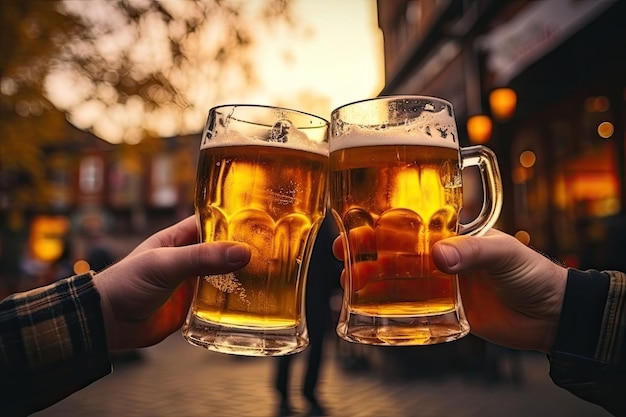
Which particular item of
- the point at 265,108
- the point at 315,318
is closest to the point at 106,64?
the point at 315,318

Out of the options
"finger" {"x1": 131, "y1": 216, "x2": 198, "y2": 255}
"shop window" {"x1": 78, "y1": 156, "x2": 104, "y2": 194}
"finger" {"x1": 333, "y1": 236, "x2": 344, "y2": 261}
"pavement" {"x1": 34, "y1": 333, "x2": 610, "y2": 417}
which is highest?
"shop window" {"x1": 78, "y1": 156, "x2": 104, "y2": 194}

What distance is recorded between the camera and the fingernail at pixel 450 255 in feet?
3.76

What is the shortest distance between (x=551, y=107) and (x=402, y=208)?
22.8 feet

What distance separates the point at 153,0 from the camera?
6.39 m

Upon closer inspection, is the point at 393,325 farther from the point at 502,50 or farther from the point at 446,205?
the point at 502,50

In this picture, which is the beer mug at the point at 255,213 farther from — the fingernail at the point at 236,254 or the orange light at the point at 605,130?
the orange light at the point at 605,130

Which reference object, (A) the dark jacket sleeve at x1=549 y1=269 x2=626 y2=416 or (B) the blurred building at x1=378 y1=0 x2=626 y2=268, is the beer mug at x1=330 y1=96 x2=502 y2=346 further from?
(B) the blurred building at x1=378 y1=0 x2=626 y2=268

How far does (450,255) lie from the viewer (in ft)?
3.76

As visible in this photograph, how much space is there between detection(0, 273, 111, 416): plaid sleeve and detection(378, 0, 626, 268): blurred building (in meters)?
5.09

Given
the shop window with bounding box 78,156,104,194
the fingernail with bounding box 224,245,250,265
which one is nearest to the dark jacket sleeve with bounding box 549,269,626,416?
the fingernail with bounding box 224,245,250,265

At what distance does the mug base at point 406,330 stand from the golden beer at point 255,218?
6.6 inches

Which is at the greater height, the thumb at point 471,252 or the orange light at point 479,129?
the orange light at point 479,129

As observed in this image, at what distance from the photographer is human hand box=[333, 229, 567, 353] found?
3.84 ft

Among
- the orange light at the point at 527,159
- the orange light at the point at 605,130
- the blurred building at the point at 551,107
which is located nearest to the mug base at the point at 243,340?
the blurred building at the point at 551,107
